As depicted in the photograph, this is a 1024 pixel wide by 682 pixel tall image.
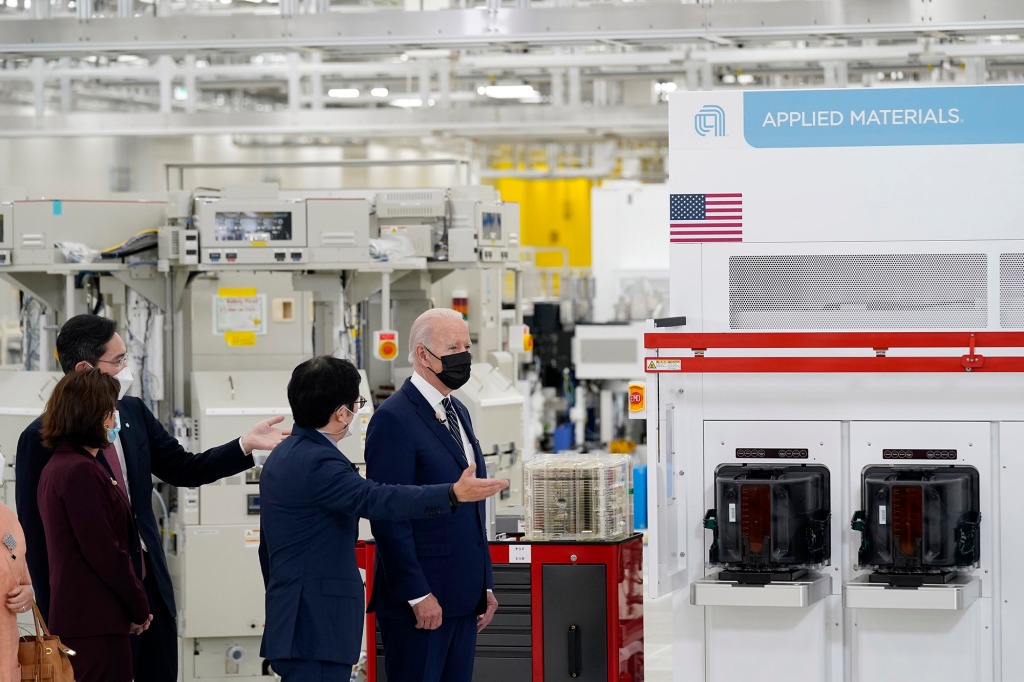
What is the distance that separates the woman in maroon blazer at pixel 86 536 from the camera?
400cm

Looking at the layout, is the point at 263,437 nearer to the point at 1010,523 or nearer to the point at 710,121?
the point at 710,121

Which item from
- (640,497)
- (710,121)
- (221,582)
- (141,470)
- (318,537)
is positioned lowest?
(640,497)

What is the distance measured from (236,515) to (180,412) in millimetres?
628

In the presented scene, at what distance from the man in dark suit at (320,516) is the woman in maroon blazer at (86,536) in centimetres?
55

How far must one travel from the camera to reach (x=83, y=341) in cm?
439

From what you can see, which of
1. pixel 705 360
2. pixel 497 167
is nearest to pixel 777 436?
pixel 705 360

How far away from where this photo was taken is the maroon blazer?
4.00 m

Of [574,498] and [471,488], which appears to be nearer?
[471,488]

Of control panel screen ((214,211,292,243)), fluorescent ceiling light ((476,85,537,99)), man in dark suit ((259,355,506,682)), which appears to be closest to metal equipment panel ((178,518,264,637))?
control panel screen ((214,211,292,243))

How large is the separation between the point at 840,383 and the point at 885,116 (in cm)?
91

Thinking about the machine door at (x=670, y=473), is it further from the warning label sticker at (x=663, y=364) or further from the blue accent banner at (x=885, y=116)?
the blue accent banner at (x=885, y=116)

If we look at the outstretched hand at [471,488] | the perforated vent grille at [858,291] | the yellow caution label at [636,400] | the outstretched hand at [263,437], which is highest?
the perforated vent grille at [858,291]

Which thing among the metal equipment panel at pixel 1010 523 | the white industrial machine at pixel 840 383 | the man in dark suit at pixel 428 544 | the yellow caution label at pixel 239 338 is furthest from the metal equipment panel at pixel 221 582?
the metal equipment panel at pixel 1010 523

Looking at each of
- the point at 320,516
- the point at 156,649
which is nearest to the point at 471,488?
the point at 320,516
